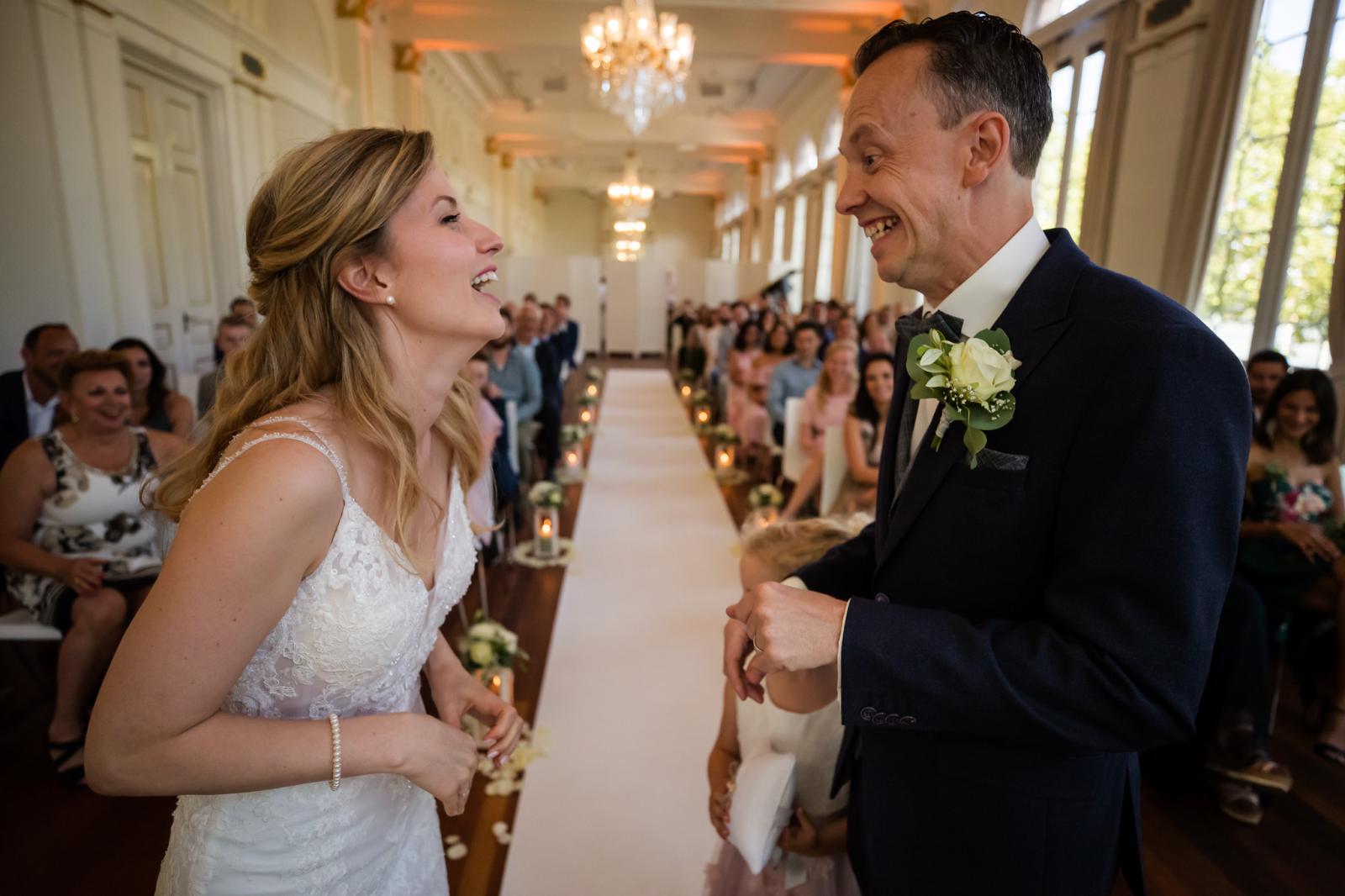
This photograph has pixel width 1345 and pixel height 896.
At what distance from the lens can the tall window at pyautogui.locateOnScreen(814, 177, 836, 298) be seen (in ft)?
50.5

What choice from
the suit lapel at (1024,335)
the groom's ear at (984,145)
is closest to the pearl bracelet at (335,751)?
the suit lapel at (1024,335)

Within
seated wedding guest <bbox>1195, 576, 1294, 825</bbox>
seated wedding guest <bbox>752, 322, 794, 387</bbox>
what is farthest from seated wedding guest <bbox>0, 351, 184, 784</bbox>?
seated wedding guest <bbox>752, 322, 794, 387</bbox>

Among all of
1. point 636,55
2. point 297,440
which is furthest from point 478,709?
point 636,55

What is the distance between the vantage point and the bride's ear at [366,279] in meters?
1.20

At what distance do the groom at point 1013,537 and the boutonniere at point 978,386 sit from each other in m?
0.04

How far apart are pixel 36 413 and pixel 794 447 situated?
4.75 meters

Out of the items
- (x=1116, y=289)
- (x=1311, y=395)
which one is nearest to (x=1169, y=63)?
(x=1311, y=395)

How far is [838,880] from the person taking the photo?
1.84 m

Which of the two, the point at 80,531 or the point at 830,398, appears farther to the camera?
the point at 830,398

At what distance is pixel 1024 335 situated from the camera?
105cm

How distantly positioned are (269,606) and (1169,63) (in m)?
7.26

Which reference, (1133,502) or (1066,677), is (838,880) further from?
(1133,502)

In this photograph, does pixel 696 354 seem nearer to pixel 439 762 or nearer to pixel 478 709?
pixel 478 709

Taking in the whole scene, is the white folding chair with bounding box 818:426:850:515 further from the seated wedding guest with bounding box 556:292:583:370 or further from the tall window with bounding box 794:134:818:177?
the tall window with bounding box 794:134:818:177
